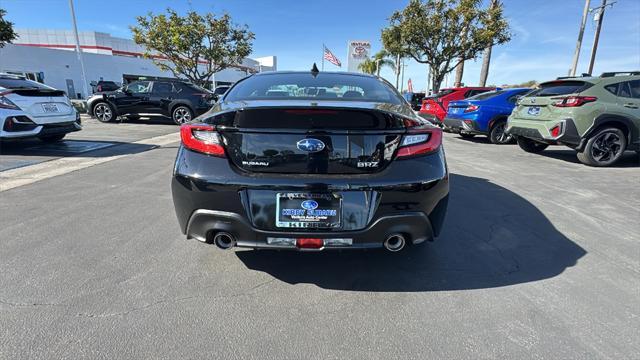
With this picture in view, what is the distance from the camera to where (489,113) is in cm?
946

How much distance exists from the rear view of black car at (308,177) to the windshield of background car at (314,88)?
0.41m

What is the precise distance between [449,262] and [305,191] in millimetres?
1450

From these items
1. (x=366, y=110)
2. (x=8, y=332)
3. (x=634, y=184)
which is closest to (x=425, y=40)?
(x=634, y=184)

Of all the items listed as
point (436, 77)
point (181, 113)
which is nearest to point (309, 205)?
point (181, 113)

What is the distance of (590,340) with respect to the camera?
197 centimetres

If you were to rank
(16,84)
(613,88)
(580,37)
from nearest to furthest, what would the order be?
(613,88), (16,84), (580,37)

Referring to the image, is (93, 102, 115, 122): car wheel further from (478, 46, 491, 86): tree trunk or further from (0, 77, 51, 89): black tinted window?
(478, 46, 491, 86): tree trunk

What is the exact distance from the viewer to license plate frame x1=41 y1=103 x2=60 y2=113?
21.8 feet

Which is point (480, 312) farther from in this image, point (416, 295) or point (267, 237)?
point (267, 237)

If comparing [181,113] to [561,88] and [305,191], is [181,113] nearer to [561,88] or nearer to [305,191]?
[561,88]

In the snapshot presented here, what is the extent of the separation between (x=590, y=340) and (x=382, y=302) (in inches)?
45.5

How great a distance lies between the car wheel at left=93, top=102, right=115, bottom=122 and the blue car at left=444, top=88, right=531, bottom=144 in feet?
39.2

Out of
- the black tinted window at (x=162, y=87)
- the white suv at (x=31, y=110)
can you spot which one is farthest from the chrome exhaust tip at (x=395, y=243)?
the black tinted window at (x=162, y=87)

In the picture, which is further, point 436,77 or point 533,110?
point 436,77
